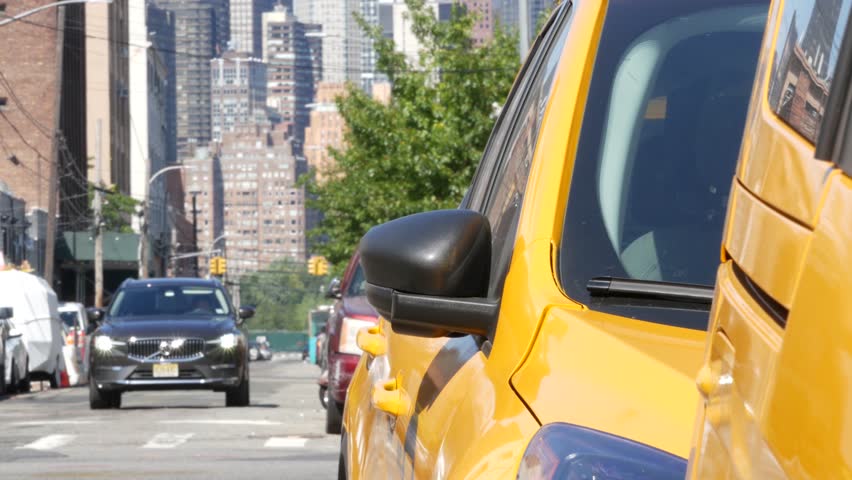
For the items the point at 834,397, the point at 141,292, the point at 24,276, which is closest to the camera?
the point at 834,397

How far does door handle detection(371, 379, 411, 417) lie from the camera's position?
326cm

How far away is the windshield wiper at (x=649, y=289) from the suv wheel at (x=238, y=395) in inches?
→ 659

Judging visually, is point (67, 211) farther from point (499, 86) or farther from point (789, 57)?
point (789, 57)

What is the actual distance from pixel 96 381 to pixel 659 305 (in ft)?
53.9

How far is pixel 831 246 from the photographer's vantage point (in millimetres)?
1277

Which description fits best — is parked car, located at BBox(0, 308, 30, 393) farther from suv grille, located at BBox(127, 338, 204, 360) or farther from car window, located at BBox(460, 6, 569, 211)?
car window, located at BBox(460, 6, 569, 211)

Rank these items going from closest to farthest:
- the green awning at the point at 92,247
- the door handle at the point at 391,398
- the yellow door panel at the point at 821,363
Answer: the yellow door panel at the point at 821,363, the door handle at the point at 391,398, the green awning at the point at 92,247

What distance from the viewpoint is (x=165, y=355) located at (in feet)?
61.0

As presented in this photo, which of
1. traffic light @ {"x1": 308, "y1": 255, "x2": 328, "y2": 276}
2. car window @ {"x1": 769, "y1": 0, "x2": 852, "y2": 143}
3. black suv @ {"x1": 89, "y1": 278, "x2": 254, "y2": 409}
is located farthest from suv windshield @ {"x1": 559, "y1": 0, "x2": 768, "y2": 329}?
traffic light @ {"x1": 308, "y1": 255, "x2": 328, "y2": 276}

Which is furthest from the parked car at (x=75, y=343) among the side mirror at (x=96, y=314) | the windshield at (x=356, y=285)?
the windshield at (x=356, y=285)

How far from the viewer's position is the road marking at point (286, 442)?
39.4 ft

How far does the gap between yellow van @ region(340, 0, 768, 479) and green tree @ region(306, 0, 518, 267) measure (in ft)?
98.3

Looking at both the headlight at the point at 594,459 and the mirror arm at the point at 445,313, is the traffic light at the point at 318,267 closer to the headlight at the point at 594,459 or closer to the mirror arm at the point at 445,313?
the mirror arm at the point at 445,313

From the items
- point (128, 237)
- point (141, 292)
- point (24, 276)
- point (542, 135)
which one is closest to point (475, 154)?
point (24, 276)
